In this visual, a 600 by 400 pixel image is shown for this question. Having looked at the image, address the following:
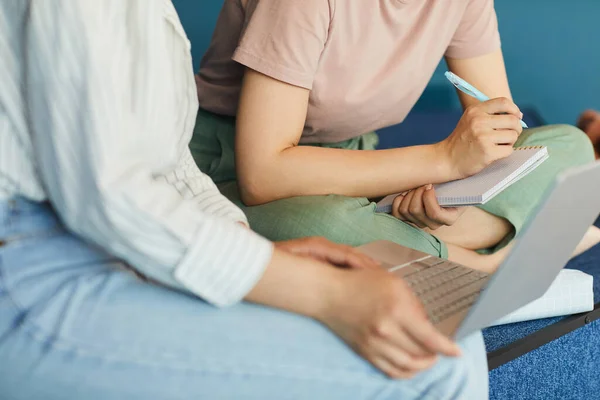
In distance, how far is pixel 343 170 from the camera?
1.04m

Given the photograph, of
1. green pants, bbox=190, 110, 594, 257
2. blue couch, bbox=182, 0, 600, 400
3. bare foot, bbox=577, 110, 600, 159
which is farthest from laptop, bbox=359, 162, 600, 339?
bare foot, bbox=577, 110, 600, 159

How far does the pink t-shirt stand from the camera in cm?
97

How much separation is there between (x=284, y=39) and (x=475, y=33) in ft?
1.40

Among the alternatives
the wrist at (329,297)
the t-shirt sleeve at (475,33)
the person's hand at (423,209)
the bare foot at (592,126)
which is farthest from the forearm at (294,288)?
the bare foot at (592,126)

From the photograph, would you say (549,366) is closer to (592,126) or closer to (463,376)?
(463,376)

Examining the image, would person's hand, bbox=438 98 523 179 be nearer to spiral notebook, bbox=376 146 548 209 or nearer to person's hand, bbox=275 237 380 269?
spiral notebook, bbox=376 146 548 209

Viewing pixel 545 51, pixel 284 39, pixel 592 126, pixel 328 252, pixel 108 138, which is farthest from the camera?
pixel 545 51

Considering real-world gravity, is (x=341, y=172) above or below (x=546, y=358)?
above

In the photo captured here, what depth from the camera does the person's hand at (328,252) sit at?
726 millimetres

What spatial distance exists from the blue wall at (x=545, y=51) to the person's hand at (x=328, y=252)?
155 centimetres

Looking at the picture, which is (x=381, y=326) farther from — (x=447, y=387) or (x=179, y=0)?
(x=179, y=0)

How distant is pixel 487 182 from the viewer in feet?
3.27

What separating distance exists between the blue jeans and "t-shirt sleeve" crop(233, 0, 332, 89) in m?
0.41

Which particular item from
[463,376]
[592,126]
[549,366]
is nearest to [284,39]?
[463,376]
